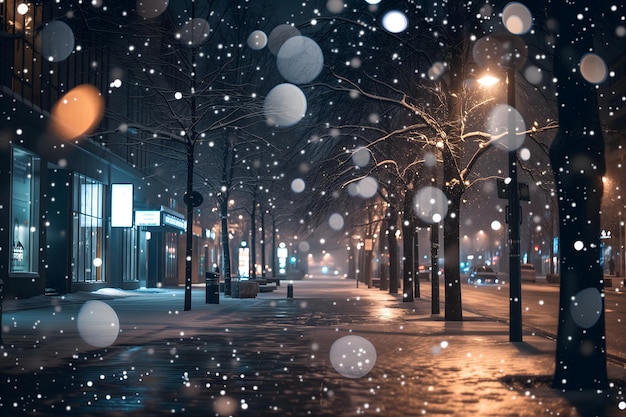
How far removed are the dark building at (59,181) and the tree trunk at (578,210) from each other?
1467cm

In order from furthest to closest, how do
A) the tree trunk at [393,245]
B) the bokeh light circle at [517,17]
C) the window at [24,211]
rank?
the tree trunk at [393,245] < the window at [24,211] < the bokeh light circle at [517,17]

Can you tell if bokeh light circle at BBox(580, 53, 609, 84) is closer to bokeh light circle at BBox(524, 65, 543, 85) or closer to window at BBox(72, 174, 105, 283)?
bokeh light circle at BBox(524, 65, 543, 85)

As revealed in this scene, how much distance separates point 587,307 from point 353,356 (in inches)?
215

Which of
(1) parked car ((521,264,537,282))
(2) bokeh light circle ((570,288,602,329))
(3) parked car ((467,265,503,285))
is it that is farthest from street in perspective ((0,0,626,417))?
(1) parked car ((521,264,537,282))

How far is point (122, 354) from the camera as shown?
52.5 feet

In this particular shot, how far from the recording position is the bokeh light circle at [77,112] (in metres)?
42.3

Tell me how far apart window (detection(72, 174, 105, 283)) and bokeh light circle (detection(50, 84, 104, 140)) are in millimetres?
2830

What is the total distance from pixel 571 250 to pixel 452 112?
532 inches

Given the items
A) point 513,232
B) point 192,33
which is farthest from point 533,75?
point 192,33

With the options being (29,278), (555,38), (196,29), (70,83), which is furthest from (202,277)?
(555,38)

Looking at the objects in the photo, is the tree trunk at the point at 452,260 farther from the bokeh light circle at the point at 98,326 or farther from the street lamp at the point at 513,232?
the bokeh light circle at the point at 98,326

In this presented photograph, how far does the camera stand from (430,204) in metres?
34.2

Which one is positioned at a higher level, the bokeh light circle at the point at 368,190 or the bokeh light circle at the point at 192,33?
the bokeh light circle at the point at 192,33

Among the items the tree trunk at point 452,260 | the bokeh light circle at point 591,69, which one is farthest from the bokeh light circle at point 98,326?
the bokeh light circle at point 591,69
